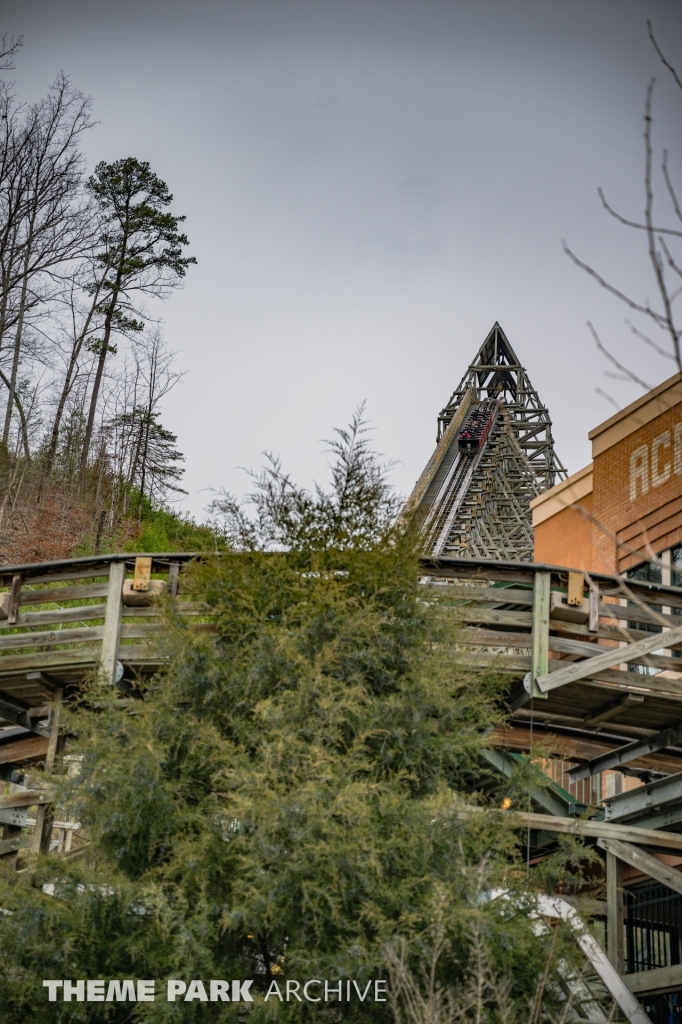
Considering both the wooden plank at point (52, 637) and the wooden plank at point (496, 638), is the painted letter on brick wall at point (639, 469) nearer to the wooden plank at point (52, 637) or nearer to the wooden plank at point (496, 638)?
the wooden plank at point (496, 638)

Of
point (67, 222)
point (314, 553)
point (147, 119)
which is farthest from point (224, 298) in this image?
point (314, 553)

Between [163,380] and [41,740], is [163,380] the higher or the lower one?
the higher one

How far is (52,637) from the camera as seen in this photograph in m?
12.4

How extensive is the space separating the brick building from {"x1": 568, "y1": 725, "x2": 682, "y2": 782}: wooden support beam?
2690mm

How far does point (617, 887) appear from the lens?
41.4 feet

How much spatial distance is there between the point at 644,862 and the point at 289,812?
4.98 metres

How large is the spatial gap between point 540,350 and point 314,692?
4744 cm

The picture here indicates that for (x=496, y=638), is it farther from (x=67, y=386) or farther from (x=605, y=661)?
(x=67, y=386)

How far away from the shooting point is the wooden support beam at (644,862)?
12164mm

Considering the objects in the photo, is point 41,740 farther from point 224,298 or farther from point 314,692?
point 224,298

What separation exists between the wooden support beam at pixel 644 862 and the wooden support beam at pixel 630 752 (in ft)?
4.53

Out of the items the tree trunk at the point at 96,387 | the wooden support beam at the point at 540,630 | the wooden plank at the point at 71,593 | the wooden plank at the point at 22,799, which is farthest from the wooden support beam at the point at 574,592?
the tree trunk at the point at 96,387

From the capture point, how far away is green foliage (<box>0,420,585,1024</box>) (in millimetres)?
9148

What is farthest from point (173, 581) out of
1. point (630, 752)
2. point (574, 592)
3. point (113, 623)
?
point (630, 752)
